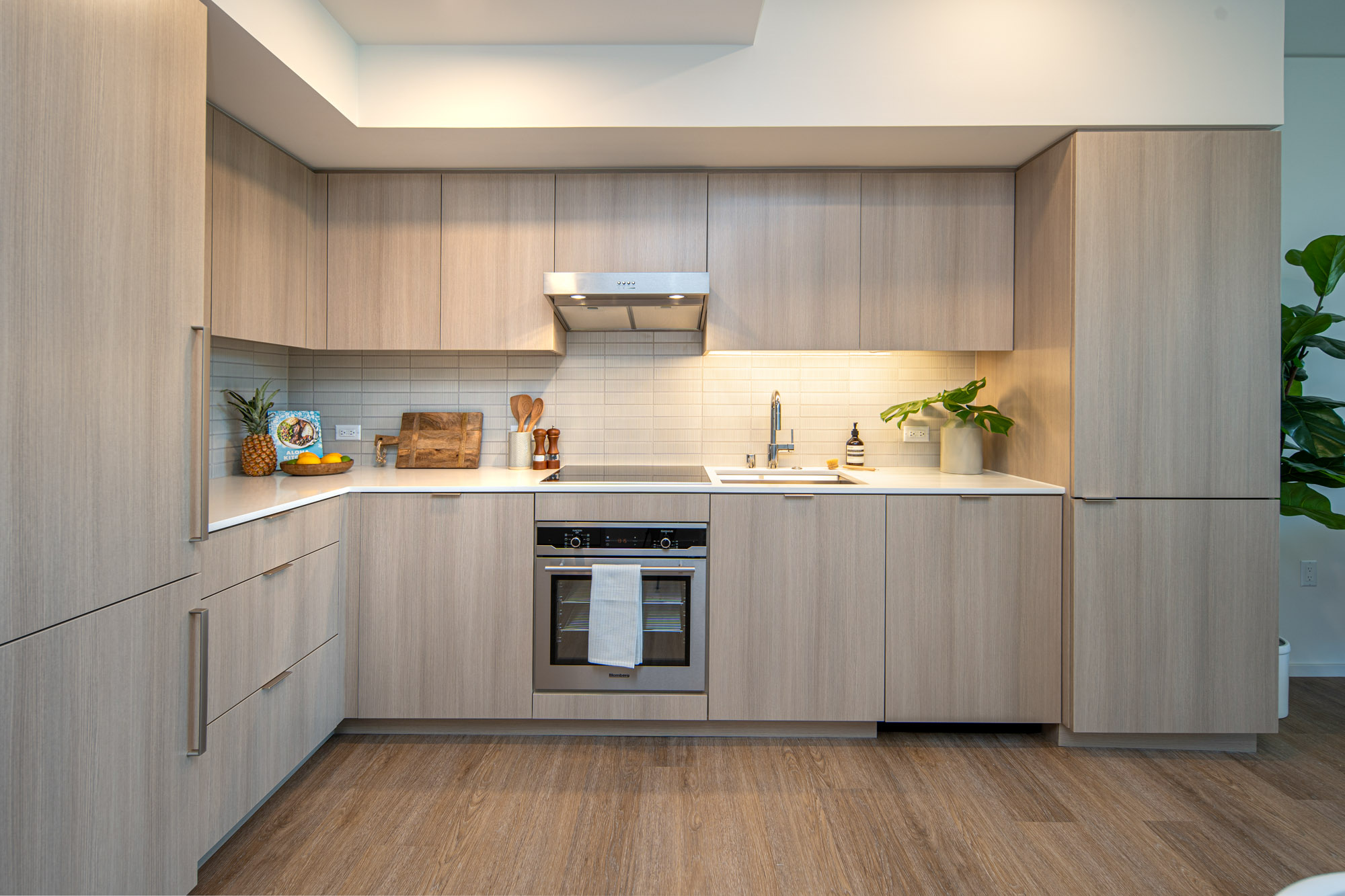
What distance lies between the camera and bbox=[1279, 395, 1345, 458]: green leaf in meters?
2.54

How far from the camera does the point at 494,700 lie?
2527mm

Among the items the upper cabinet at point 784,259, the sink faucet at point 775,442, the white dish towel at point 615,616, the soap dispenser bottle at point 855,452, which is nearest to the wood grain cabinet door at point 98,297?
the white dish towel at point 615,616

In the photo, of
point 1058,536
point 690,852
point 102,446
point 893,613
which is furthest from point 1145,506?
point 102,446

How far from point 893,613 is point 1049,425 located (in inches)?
35.2

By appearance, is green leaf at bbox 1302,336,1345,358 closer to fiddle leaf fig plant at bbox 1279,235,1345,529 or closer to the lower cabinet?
fiddle leaf fig plant at bbox 1279,235,1345,529

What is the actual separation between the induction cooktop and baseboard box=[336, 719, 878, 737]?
0.88 metres

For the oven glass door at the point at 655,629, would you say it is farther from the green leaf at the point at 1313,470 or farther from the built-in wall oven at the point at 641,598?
the green leaf at the point at 1313,470

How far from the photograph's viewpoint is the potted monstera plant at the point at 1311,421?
2543 millimetres

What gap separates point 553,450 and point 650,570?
0.86 m

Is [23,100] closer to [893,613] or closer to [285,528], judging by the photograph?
[285,528]

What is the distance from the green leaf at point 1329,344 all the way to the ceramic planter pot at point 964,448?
46.3 inches

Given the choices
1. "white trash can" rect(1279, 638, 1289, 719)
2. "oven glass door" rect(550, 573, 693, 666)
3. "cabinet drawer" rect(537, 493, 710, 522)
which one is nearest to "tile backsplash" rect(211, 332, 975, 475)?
"cabinet drawer" rect(537, 493, 710, 522)

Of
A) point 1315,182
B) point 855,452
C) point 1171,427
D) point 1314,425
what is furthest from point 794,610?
point 1315,182

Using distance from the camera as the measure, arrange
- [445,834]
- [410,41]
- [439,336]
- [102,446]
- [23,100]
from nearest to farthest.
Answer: [23,100] → [102,446] → [445,834] → [410,41] → [439,336]
